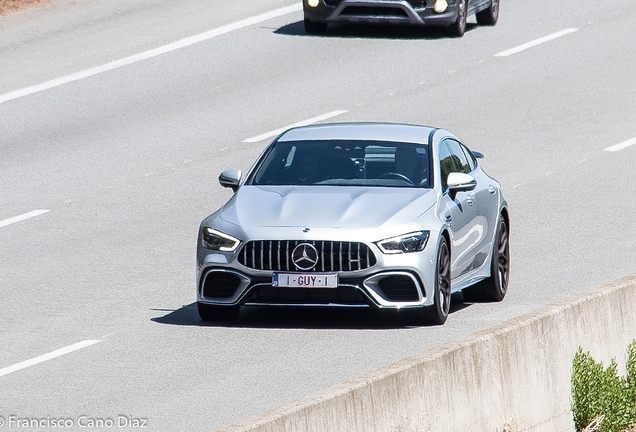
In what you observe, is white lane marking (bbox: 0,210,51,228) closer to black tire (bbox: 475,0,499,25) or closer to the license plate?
the license plate

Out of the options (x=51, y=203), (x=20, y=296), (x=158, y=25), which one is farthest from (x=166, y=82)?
(x=20, y=296)

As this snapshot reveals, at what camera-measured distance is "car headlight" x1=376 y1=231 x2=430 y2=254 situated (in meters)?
11.8

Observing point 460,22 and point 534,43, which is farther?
point 534,43

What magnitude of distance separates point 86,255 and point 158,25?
11.7 metres

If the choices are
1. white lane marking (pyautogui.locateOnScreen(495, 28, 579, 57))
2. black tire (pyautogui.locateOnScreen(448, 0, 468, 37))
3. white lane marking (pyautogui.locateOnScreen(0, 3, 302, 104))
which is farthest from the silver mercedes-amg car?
black tire (pyautogui.locateOnScreen(448, 0, 468, 37))

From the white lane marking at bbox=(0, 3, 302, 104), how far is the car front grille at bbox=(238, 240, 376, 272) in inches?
466

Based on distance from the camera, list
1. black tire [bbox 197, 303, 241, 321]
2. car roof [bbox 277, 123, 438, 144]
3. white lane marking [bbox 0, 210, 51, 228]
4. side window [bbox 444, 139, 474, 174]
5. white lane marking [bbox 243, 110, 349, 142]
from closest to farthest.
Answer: black tire [bbox 197, 303, 241, 321]
car roof [bbox 277, 123, 438, 144]
side window [bbox 444, 139, 474, 174]
white lane marking [bbox 0, 210, 51, 228]
white lane marking [bbox 243, 110, 349, 142]

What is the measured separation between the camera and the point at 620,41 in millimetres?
26875

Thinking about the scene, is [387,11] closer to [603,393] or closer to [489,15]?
[489,15]

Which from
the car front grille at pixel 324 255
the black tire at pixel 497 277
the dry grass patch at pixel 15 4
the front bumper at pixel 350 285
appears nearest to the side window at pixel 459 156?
the black tire at pixel 497 277

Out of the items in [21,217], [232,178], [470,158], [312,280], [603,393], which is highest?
[232,178]

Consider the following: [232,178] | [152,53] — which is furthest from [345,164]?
[152,53]

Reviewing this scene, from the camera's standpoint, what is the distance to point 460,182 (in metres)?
12.6

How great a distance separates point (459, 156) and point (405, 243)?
2215mm
